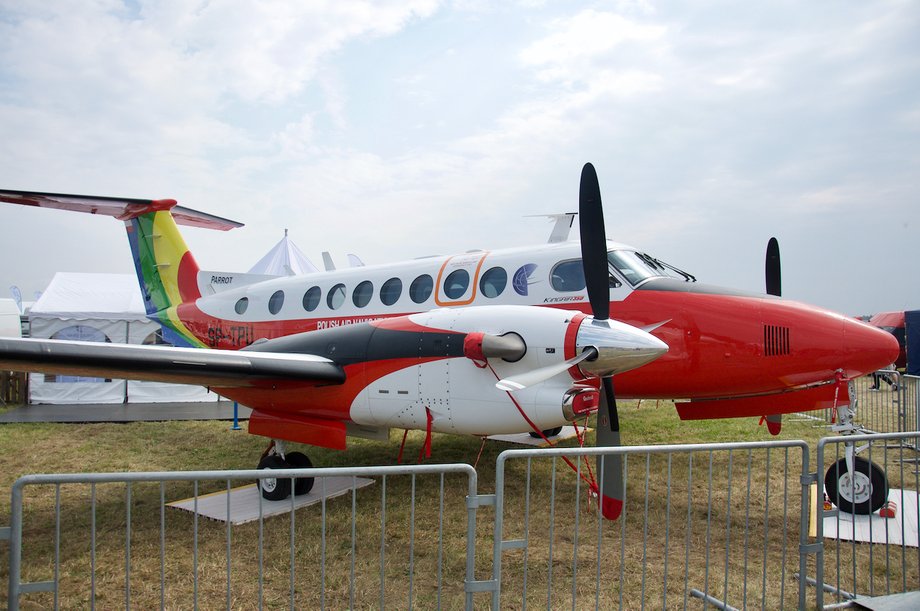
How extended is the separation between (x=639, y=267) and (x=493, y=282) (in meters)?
1.74

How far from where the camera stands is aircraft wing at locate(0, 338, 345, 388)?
5402mm

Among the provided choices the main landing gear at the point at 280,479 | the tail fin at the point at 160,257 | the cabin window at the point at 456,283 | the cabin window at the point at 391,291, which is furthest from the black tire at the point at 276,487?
the tail fin at the point at 160,257

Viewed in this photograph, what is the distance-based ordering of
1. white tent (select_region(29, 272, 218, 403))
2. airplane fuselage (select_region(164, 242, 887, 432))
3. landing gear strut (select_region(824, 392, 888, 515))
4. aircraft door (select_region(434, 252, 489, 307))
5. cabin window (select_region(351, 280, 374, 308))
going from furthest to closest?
white tent (select_region(29, 272, 218, 403)) < cabin window (select_region(351, 280, 374, 308)) < aircraft door (select_region(434, 252, 489, 307)) < airplane fuselage (select_region(164, 242, 887, 432)) < landing gear strut (select_region(824, 392, 888, 515))

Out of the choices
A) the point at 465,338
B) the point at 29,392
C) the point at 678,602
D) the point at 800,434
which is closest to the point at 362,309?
the point at 465,338

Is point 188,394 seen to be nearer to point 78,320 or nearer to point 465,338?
point 78,320

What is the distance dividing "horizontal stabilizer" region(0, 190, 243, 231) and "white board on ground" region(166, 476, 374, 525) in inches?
258

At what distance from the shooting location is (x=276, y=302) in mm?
9914

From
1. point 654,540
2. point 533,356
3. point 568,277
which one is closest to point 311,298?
point 568,277

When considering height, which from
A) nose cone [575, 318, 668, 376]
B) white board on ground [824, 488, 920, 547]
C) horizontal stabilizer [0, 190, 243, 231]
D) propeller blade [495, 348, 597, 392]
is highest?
horizontal stabilizer [0, 190, 243, 231]

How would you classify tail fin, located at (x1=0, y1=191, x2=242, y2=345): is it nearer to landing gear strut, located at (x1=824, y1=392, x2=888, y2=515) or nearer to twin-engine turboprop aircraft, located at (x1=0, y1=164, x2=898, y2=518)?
twin-engine turboprop aircraft, located at (x1=0, y1=164, x2=898, y2=518)

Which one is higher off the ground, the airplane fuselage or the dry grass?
the airplane fuselage

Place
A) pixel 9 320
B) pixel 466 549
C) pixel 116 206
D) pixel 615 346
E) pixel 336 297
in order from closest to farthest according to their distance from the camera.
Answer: pixel 466 549 < pixel 615 346 < pixel 336 297 < pixel 116 206 < pixel 9 320

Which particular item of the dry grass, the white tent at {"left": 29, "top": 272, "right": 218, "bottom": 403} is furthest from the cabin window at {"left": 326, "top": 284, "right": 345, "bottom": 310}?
the white tent at {"left": 29, "top": 272, "right": 218, "bottom": 403}

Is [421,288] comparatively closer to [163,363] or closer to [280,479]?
[280,479]
